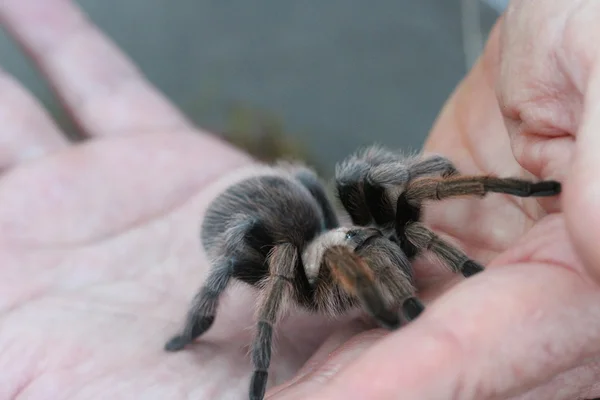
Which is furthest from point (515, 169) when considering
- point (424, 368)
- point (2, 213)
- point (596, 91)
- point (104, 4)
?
point (104, 4)

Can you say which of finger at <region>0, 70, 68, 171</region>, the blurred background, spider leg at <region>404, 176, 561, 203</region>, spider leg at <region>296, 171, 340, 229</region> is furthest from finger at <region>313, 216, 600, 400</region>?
the blurred background

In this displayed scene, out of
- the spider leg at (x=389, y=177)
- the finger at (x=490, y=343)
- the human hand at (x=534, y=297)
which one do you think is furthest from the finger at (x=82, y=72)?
the finger at (x=490, y=343)

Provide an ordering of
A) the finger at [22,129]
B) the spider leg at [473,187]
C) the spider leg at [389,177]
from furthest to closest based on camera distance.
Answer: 1. the finger at [22,129]
2. the spider leg at [389,177]
3. the spider leg at [473,187]

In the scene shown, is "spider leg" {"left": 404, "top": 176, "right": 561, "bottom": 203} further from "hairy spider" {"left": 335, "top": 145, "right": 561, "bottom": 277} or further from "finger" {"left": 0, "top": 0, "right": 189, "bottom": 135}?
"finger" {"left": 0, "top": 0, "right": 189, "bottom": 135}

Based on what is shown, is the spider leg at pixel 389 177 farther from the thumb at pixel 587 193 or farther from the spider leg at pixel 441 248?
the thumb at pixel 587 193

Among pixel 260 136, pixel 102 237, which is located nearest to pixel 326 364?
pixel 102 237

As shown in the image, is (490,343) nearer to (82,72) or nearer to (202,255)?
(202,255)

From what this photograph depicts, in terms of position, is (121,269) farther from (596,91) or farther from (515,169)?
(596,91)
